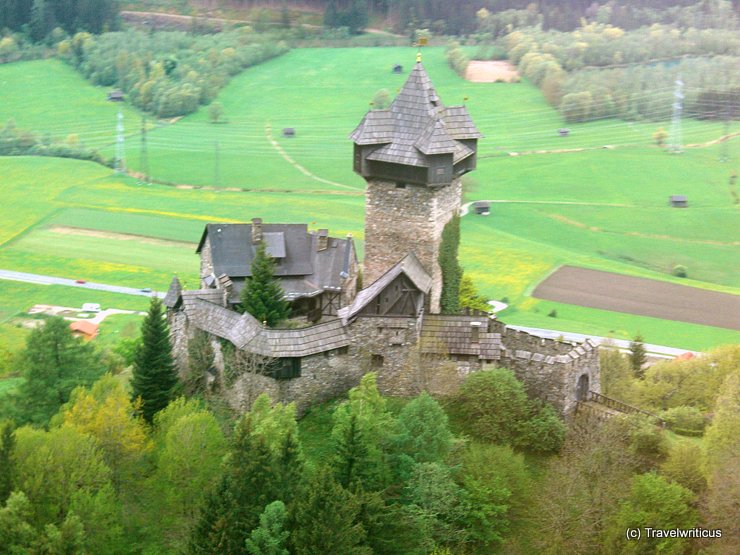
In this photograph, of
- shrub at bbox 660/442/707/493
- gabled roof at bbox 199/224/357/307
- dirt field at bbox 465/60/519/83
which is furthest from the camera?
dirt field at bbox 465/60/519/83

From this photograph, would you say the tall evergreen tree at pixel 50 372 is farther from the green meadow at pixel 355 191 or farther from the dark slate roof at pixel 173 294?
the green meadow at pixel 355 191

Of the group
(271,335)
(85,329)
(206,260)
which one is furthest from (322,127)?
(271,335)

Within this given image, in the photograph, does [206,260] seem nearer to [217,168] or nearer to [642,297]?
[642,297]

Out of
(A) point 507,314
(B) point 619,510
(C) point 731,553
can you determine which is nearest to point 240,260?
(B) point 619,510

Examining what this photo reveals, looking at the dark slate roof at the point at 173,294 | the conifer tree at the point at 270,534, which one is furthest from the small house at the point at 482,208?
the conifer tree at the point at 270,534

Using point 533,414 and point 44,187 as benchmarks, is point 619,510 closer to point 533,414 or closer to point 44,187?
point 533,414

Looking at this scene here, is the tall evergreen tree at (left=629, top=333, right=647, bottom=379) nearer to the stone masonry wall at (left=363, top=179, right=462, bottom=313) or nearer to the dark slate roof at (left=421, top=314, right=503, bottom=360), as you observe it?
the stone masonry wall at (left=363, top=179, right=462, bottom=313)

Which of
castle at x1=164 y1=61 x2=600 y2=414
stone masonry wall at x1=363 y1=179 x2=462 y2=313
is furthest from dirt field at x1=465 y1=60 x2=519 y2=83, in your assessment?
stone masonry wall at x1=363 y1=179 x2=462 y2=313
